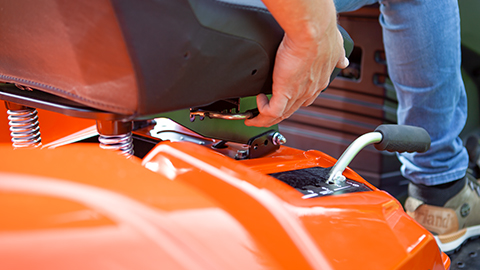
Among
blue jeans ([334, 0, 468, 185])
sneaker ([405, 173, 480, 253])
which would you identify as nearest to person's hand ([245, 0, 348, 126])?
blue jeans ([334, 0, 468, 185])

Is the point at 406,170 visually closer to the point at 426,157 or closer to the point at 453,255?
the point at 426,157

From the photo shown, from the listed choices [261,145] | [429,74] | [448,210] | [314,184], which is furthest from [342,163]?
[448,210]

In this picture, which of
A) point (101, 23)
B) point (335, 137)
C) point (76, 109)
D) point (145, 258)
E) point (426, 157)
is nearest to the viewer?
point (145, 258)

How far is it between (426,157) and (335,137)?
18.0 inches

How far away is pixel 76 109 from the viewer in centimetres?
46

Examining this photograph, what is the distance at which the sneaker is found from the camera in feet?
3.20

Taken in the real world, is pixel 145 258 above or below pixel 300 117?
above

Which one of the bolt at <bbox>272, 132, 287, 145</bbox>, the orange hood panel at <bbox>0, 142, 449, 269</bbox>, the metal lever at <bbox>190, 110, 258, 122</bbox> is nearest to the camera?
the orange hood panel at <bbox>0, 142, 449, 269</bbox>

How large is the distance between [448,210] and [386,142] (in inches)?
18.0

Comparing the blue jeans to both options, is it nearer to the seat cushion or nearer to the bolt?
the bolt

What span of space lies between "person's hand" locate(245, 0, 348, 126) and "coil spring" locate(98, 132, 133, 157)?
0.17 meters

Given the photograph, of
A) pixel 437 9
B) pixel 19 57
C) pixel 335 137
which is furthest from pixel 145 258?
pixel 335 137

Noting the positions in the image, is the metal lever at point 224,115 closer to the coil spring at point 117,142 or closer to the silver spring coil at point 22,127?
the coil spring at point 117,142

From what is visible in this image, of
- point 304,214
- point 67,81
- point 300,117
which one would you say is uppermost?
point 67,81
